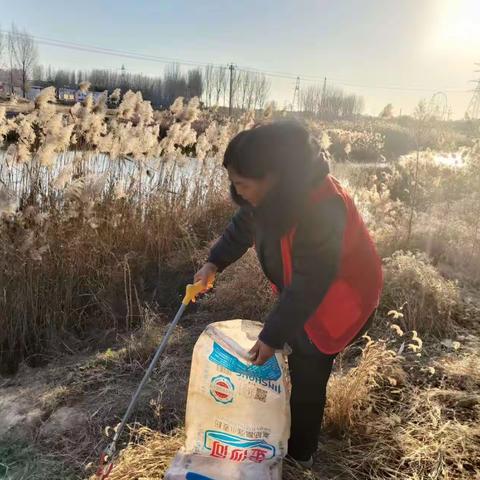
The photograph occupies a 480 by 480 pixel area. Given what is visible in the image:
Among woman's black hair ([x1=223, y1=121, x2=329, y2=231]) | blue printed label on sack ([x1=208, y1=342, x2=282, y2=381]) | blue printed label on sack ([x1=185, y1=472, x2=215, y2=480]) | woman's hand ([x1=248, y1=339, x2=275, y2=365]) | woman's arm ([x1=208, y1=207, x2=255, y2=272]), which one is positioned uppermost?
woman's black hair ([x1=223, y1=121, x2=329, y2=231])

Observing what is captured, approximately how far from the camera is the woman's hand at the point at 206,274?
212cm

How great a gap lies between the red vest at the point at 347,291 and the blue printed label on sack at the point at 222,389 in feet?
1.24

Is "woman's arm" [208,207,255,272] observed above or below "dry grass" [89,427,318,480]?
above

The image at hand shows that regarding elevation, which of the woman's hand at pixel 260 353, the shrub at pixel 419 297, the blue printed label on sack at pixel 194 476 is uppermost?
the woman's hand at pixel 260 353

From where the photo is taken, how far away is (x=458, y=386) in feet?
9.08

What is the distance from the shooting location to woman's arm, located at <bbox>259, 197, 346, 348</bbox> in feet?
5.44

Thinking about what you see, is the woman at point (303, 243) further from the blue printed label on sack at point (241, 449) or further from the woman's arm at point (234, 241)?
the blue printed label on sack at point (241, 449)

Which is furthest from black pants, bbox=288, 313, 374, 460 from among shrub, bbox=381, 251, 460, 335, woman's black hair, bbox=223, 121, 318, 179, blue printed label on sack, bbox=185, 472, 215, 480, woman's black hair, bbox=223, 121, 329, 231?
shrub, bbox=381, 251, 460, 335

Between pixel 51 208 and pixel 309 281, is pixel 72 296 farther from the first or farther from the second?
pixel 309 281

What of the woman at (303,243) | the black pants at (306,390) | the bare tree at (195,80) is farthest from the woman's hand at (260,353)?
the bare tree at (195,80)

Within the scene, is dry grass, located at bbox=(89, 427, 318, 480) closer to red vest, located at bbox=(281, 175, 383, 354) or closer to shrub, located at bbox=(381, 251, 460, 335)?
red vest, located at bbox=(281, 175, 383, 354)

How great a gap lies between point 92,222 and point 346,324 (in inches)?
106

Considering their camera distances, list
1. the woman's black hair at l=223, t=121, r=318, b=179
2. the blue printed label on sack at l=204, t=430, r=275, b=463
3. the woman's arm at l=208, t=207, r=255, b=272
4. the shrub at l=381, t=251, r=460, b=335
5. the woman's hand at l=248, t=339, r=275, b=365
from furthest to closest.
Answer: the shrub at l=381, t=251, r=460, b=335
the woman's arm at l=208, t=207, r=255, b=272
the blue printed label on sack at l=204, t=430, r=275, b=463
the woman's hand at l=248, t=339, r=275, b=365
the woman's black hair at l=223, t=121, r=318, b=179

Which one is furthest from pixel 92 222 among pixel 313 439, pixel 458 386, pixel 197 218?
pixel 458 386
